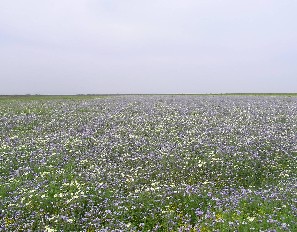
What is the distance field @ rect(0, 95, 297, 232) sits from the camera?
8.65m

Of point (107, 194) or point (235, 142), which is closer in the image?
point (107, 194)

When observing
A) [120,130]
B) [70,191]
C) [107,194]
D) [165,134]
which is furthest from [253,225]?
[120,130]

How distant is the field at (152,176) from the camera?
28.4 ft

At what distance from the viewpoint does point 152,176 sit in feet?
38.5

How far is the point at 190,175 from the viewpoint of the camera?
464 inches

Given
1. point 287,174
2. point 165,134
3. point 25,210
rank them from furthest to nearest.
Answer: point 165,134 → point 287,174 → point 25,210

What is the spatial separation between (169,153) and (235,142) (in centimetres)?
296

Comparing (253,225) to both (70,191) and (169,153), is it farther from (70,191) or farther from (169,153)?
(169,153)

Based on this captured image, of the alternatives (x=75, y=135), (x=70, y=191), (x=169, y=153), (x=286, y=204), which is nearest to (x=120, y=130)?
(x=75, y=135)

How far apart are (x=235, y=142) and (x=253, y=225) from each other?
727 centimetres

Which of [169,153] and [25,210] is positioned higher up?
[169,153]

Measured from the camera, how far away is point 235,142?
14.6 m

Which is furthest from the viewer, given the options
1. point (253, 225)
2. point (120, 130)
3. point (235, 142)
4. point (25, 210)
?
point (120, 130)

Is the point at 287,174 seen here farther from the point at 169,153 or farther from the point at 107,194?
the point at 107,194
